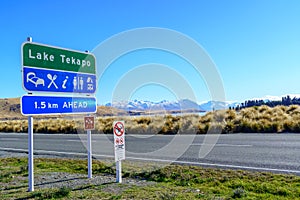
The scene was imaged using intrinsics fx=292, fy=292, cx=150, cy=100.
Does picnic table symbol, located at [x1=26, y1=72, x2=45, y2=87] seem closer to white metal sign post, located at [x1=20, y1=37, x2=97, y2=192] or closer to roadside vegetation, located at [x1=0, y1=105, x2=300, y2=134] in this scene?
white metal sign post, located at [x1=20, y1=37, x2=97, y2=192]

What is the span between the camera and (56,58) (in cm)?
650

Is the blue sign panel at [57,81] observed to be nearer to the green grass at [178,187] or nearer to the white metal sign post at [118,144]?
the white metal sign post at [118,144]

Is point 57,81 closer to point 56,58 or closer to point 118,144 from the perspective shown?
point 56,58

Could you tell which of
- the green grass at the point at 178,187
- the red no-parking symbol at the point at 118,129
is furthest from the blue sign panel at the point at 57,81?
the green grass at the point at 178,187

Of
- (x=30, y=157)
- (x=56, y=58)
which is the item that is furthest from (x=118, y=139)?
(x=56, y=58)

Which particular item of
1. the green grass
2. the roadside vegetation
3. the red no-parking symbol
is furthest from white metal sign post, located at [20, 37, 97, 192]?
the roadside vegetation

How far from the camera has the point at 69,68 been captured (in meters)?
6.83

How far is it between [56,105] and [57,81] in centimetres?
53

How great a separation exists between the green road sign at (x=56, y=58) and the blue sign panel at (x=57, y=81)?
11 cm

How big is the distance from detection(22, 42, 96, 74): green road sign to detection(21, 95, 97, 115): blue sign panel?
672mm

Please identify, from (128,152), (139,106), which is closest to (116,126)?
(128,152)

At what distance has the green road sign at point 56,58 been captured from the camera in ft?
19.3

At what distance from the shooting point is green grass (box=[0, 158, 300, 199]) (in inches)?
196

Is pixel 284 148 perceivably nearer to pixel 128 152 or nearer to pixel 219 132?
pixel 128 152
